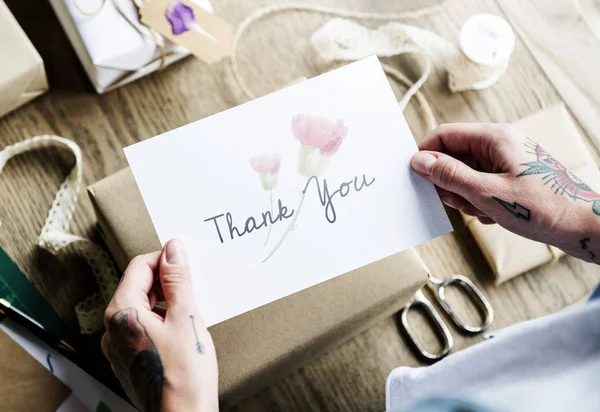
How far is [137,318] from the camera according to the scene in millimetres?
498

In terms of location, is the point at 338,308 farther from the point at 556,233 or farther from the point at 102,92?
the point at 102,92

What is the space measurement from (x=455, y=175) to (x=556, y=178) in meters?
0.10

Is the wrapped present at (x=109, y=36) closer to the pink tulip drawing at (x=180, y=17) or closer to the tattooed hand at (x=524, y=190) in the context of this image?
the pink tulip drawing at (x=180, y=17)

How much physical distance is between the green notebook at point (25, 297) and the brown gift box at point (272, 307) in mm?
122

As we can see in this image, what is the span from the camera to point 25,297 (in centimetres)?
65

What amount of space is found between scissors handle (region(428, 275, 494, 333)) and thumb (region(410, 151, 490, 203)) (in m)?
0.25

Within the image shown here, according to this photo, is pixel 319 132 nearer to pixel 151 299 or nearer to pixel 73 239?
pixel 151 299

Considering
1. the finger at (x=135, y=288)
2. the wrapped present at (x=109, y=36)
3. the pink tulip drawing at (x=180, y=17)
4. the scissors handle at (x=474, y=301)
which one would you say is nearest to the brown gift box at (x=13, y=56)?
the wrapped present at (x=109, y=36)

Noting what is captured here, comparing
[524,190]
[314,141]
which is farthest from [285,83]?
[524,190]

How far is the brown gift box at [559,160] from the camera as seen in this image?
75 cm

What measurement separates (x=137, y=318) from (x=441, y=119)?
20.0 inches

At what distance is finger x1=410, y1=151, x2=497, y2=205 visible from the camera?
20.9 inches

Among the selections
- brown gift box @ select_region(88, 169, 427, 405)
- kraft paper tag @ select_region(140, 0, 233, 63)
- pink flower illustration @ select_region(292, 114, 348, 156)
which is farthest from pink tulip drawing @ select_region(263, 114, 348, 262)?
kraft paper tag @ select_region(140, 0, 233, 63)

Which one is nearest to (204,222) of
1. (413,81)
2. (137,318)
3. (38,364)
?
(137,318)
